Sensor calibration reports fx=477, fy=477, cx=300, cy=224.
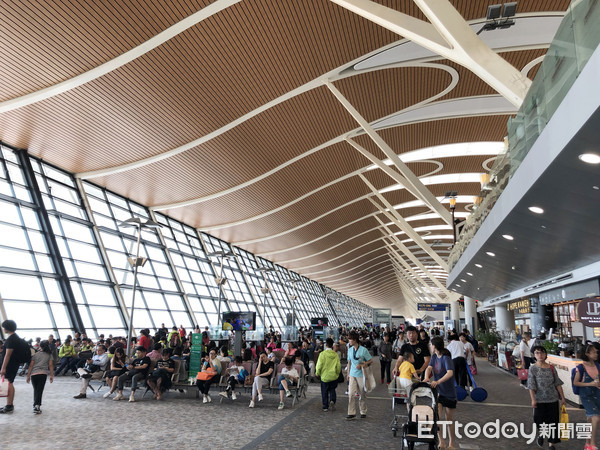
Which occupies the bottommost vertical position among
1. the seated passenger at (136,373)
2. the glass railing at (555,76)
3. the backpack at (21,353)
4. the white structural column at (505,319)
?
the seated passenger at (136,373)

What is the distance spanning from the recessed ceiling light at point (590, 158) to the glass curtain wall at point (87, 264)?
Result: 1527 centimetres

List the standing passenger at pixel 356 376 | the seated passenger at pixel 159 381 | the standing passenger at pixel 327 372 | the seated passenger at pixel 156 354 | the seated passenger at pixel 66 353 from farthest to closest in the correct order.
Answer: the seated passenger at pixel 66 353 → the seated passenger at pixel 156 354 → the seated passenger at pixel 159 381 → the standing passenger at pixel 327 372 → the standing passenger at pixel 356 376

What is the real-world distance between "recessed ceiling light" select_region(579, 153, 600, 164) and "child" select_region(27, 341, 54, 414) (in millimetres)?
9046

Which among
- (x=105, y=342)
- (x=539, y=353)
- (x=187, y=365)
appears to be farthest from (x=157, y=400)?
(x=539, y=353)

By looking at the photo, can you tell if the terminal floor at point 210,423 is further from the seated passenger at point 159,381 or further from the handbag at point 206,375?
the handbag at point 206,375

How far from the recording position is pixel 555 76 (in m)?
6.23

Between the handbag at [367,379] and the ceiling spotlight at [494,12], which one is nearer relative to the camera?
the handbag at [367,379]

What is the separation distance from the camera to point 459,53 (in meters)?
8.31

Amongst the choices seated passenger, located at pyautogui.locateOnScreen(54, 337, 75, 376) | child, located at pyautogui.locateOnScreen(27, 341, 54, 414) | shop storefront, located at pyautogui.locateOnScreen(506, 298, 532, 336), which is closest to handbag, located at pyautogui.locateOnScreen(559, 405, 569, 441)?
child, located at pyautogui.locateOnScreen(27, 341, 54, 414)

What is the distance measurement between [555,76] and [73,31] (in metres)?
11.0

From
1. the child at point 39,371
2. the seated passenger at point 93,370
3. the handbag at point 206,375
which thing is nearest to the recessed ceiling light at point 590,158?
the handbag at point 206,375

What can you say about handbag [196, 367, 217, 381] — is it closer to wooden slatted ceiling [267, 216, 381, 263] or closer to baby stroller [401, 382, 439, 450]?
baby stroller [401, 382, 439, 450]

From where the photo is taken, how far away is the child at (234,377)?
1079 centimetres

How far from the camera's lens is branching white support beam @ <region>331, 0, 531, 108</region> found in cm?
810
